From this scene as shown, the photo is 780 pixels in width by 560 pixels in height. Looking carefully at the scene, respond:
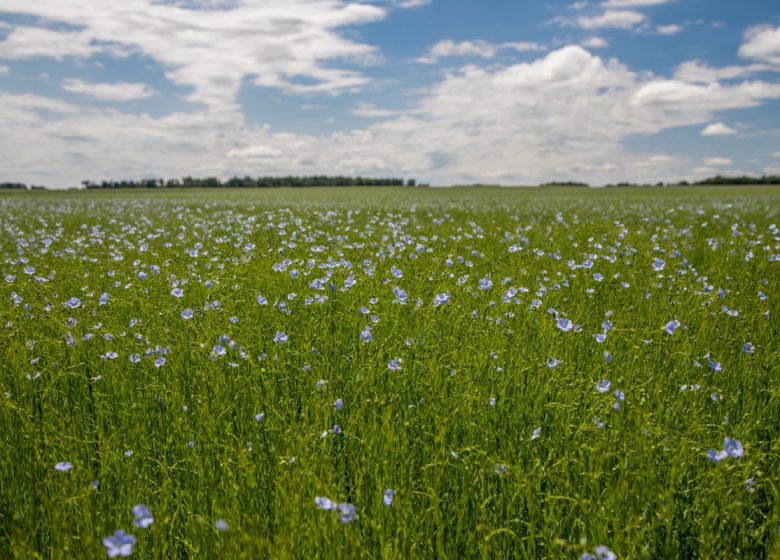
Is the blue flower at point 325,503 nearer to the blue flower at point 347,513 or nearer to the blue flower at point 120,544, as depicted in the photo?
the blue flower at point 347,513

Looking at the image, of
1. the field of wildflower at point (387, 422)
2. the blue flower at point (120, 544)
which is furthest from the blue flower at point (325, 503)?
the blue flower at point (120, 544)

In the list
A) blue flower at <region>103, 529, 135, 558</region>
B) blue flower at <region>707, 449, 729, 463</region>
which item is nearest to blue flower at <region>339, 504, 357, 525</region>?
blue flower at <region>103, 529, 135, 558</region>

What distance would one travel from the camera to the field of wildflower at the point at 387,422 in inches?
86.0

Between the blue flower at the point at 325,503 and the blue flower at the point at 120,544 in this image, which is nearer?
the blue flower at the point at 120,544

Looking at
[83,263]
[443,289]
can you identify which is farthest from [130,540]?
[83,263]

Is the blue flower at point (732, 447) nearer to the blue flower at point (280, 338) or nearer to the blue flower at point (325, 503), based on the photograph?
the blue flower at point (325, 503)

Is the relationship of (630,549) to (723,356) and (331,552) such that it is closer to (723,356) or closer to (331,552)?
(331,552)

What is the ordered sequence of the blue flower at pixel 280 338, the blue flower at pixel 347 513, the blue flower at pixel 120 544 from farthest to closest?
1. the blue flower at pixel 280 338
2. the blue flower at pixel 347 513
3. the blue flower at pixel 120 544

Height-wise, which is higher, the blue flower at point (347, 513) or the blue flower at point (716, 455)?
the blue flower at point (716, 455)

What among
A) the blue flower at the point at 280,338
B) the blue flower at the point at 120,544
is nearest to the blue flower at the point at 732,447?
the blue flower at the point at 120,544

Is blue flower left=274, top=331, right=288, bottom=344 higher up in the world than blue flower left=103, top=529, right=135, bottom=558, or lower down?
higher up

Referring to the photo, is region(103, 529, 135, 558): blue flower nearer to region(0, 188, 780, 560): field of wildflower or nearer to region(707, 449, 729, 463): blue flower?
region(0, 188, 780, 560): field of wildflower

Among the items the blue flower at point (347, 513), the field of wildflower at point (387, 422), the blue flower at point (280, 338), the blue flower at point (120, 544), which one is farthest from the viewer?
the blue flower at point (280, 338)

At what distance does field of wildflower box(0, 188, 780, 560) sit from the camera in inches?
86.0
